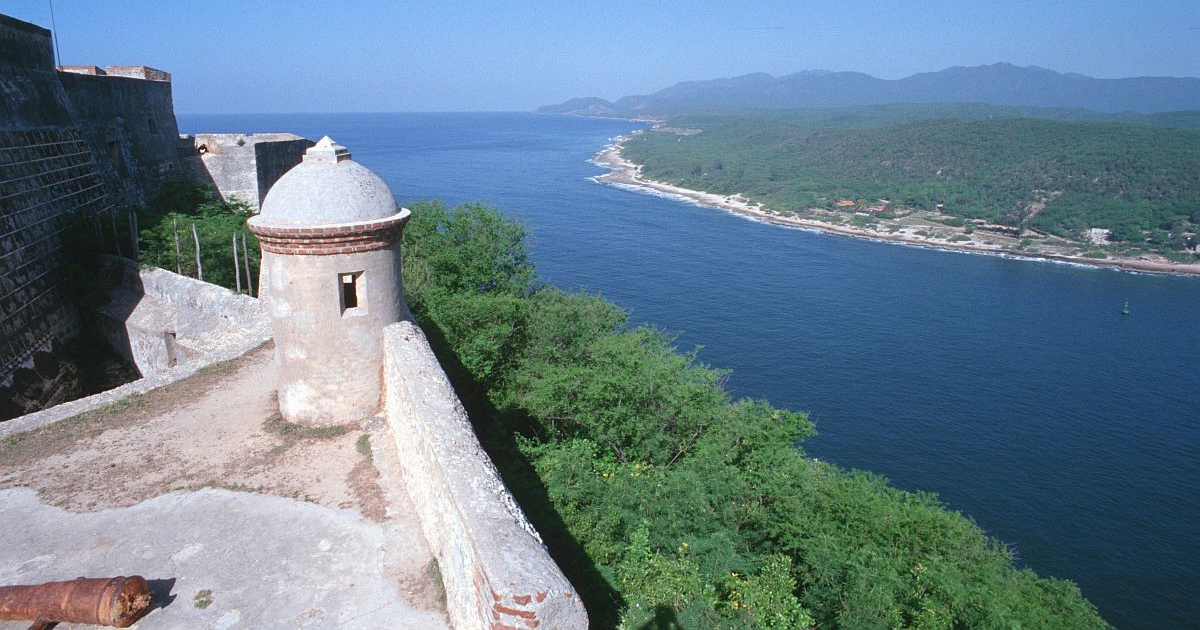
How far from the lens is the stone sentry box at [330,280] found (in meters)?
8.58

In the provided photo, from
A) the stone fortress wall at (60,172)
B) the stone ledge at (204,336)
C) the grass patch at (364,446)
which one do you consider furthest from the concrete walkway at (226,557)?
the stone fortress wall at (60,172)

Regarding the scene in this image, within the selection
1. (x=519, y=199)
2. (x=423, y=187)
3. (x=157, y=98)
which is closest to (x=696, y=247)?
(x=519, y=199)

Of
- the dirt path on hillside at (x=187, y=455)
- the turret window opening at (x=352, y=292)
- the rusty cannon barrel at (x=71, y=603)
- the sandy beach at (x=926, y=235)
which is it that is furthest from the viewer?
the sandy beach at (x=926, y=235)

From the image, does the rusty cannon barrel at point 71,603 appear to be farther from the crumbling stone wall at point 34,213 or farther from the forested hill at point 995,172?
the forested hill at point 995,172

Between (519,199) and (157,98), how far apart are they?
55570 mm

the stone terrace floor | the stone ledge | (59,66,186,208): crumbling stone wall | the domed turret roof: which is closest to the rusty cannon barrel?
the stone terrace floor

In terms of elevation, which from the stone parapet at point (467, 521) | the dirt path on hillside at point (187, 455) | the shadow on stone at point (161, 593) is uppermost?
the stone parapet at point (467, 521)

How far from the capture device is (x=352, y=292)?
9.26 meters

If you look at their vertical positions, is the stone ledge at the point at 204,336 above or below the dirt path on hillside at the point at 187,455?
above

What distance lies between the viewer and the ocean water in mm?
25422

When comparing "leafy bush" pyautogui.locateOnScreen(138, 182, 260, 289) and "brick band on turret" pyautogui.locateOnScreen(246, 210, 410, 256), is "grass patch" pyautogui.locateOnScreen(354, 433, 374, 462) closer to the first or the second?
"brick band on turret" pyautogui.locateOnScreen(246, 210, 410, 256)

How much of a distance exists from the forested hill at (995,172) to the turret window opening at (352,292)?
78.9m

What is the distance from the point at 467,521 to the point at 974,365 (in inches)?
1573

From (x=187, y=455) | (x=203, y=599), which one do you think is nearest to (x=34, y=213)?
(x=187, y=455)
